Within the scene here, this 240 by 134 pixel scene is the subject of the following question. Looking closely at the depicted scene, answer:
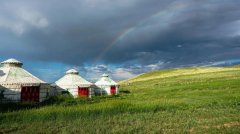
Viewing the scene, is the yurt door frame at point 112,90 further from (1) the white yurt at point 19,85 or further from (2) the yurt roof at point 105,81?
(1) the white yurt at point 19,85

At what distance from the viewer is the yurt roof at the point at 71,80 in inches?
1969

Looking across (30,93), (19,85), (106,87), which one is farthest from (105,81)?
(19,85)

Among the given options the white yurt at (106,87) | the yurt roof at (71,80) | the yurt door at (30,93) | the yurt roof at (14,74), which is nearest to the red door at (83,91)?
the yurt roof at (71,80)

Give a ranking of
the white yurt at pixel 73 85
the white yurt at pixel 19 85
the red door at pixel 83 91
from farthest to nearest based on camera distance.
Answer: the red door at pixel 83 91 → the white yurt at pixel 73 85 → the white yurt at pixel 19 85

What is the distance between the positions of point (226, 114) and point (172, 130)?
314 inches

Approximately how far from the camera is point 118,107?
28109mm

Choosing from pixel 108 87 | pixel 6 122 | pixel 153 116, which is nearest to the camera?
pixel 6 122

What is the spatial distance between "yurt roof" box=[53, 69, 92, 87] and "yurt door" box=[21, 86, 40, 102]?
31.5 ft

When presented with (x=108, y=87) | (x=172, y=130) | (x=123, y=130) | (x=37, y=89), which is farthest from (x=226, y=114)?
(x=108, y=87)

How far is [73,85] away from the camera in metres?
49.6

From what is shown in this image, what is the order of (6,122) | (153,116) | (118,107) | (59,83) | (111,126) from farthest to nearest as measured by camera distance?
(59,83) → (118,107) → (153,116) → (6,122) → (111,126)

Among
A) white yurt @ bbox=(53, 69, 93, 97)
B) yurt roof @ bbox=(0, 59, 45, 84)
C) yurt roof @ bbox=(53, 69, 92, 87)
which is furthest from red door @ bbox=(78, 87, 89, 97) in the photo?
yurt roof @ bbox=(0, 59, 45, 84)

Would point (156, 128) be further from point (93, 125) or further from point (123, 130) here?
point (93, 125)

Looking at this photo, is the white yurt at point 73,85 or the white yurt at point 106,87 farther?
the white yurt at point 106,87
